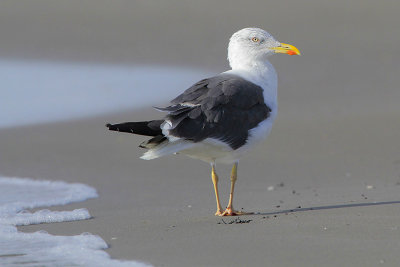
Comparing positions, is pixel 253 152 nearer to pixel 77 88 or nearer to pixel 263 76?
pixel 263 76

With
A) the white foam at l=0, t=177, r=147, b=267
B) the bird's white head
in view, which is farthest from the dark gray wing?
the white foam at l=0, t=177, r=147, b=267

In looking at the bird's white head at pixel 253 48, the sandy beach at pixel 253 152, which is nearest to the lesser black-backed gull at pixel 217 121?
the bird's white head at pixel 253 48

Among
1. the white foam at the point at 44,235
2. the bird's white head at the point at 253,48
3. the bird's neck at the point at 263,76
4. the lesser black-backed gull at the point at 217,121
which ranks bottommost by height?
the white foam at the point at 44,235

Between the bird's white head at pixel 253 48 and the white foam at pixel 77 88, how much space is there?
184 inches

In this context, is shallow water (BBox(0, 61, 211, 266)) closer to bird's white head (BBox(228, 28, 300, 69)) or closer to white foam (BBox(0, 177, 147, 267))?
white foam (BBox(0, 177, 147, 267))

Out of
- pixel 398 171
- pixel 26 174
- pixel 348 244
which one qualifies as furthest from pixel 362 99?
pixel 348 244

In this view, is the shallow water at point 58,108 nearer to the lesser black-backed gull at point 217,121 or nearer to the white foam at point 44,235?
the white foam at point 44,235

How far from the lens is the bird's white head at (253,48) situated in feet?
24.3

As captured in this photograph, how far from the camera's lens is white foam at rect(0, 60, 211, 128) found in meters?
12.1

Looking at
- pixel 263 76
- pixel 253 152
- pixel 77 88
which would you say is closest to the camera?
pixel 263 76

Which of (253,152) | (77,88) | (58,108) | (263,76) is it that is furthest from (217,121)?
(77,88)

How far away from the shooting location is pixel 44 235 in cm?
606

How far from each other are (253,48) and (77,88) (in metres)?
7.12

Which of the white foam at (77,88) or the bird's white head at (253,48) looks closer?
the bird's white head at (253,48)
